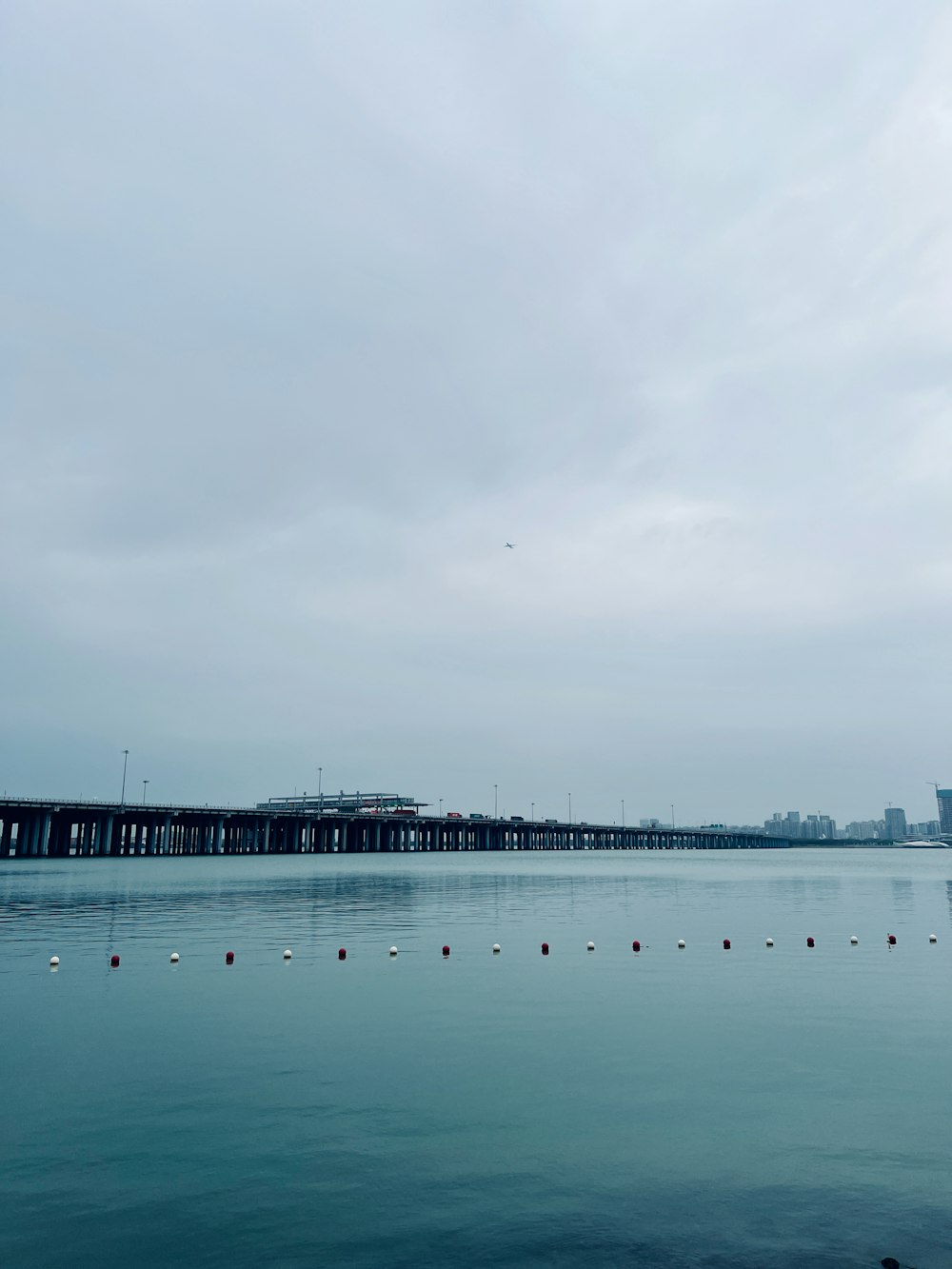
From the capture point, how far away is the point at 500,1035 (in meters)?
32.1

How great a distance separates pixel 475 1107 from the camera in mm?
24062

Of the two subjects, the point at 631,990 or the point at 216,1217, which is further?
the point at 631,990

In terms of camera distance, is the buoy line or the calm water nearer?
the calm water

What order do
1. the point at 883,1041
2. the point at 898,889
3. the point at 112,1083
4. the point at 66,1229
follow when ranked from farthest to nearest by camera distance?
the point at 898,889, the point at 883,1041, the point at 112,1083, the point at 66,1229

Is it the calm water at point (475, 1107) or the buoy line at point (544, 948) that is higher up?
the buoy line at point (544, 948)

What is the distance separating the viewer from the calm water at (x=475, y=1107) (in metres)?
16.8

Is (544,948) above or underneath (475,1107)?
above

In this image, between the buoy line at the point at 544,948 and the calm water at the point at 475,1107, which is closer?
the calm water at the point at 475,1107

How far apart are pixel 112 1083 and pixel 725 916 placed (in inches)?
2381

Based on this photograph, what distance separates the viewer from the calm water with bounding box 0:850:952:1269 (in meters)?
16.8

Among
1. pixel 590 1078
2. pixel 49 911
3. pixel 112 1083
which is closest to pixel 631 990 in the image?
pixel 590 1078

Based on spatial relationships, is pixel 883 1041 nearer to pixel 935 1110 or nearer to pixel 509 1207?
pixel 935 1110

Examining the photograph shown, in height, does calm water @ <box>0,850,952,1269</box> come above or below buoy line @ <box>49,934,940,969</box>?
below

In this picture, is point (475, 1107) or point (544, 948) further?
point (544, 948)
